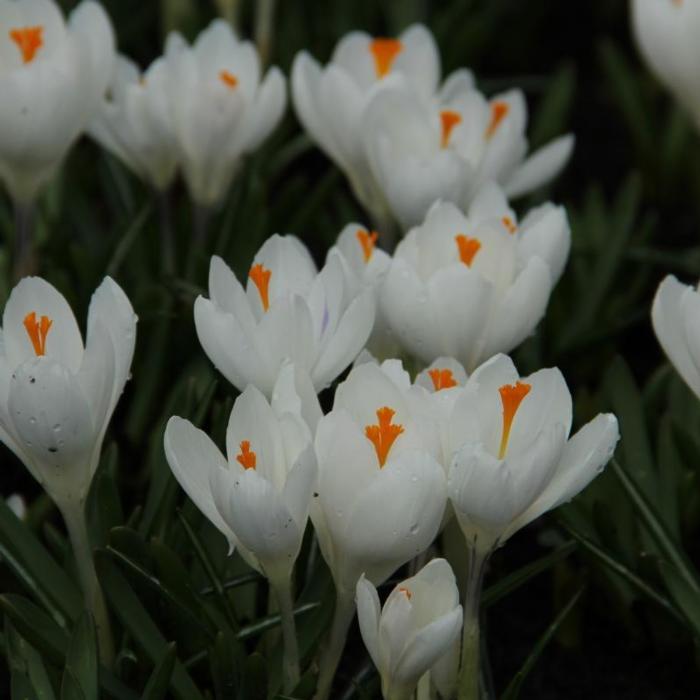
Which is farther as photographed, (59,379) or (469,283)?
(469,283)

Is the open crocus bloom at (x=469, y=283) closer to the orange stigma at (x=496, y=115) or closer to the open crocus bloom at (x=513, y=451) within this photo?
the open crocus bloom at (x=513, y=451)

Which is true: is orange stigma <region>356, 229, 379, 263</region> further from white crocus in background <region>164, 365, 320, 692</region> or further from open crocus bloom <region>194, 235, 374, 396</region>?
white crocus in background <region>164, 365, 320, 692</region>

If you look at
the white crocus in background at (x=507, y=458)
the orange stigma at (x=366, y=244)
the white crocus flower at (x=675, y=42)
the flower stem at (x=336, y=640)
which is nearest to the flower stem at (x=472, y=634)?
the white crocus in background at (x=507, y=458)

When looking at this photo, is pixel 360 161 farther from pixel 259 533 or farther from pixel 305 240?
pixel 259 533

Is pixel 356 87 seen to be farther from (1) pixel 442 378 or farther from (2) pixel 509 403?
(2) pixel 509 403

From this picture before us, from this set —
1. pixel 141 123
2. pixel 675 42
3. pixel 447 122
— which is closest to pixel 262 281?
pixel 447 122

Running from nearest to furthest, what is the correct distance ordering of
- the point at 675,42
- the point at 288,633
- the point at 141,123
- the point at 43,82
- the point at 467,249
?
the point at 288,633
the point at 467,249
the point at 43,82
the point at 141,123
the point at 675,42

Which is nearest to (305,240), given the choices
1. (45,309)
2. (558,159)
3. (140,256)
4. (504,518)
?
(140,256)
